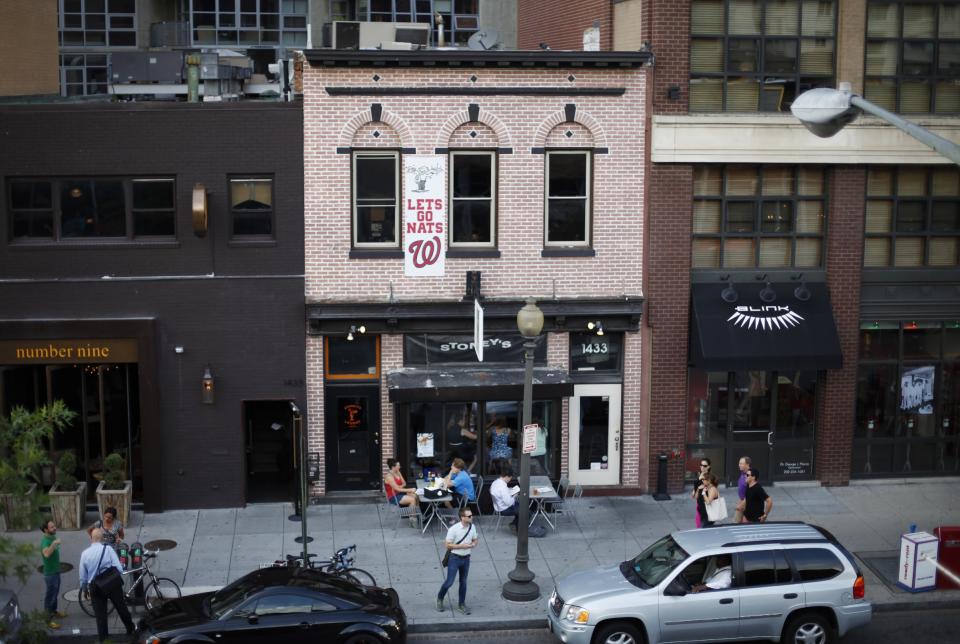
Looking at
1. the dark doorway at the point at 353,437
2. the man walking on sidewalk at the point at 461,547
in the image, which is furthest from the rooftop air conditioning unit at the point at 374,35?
the man walking on sidewalk at the point at 461,547

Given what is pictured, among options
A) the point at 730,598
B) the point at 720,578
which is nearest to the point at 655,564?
the point at 720,578

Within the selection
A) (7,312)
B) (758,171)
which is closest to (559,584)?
(758,171)

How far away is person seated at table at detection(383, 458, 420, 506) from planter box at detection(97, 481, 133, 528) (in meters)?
4.74

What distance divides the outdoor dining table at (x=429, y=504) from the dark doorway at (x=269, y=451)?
8.89 feet

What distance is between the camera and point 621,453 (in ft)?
73.3

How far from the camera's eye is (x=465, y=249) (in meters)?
21.4

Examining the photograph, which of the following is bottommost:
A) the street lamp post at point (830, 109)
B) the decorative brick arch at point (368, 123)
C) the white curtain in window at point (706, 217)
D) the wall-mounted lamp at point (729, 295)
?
the wall-mounted lamp at point (729, 295)

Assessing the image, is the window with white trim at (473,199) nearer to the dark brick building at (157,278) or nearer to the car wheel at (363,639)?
the dark brick building at (157,278)

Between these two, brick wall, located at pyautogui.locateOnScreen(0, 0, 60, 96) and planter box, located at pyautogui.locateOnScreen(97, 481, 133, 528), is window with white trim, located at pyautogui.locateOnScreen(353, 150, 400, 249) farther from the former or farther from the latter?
brick wall, located at pyautogui.locateOnScreen(0, 0, 60, 96)

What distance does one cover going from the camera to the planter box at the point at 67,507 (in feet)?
65.4

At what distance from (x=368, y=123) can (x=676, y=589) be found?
1063 cm

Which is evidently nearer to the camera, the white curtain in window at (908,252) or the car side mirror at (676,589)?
the car side mirror at (676,589)

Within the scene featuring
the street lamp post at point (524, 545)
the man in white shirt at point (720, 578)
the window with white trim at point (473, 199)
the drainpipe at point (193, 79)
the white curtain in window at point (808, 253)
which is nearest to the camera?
the man in white shirt at point (720, 578)

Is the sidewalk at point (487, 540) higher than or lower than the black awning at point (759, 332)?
lower
